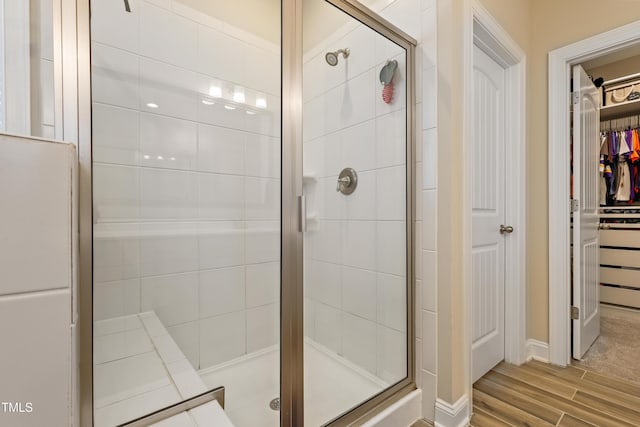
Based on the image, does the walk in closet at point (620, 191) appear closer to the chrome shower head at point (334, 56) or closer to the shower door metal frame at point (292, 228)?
the chrome shower head at point (334, 56)

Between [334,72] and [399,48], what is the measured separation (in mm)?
352

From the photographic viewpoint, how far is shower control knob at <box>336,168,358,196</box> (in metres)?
1.64

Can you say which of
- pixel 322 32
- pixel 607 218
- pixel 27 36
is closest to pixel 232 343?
pixel 27 36

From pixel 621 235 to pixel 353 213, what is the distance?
3119mm

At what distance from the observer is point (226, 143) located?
1676 mm

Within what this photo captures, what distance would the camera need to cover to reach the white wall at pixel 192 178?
1266 mm

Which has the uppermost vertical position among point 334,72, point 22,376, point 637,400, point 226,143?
point 334,72

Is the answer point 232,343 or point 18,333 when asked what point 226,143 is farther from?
point 18,333

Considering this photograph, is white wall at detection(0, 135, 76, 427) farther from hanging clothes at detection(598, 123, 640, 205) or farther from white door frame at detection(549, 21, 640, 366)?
hanging clothes at detection(598, 123, 640, 205)

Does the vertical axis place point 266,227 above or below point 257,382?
above

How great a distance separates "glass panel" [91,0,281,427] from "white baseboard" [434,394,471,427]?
0.74 metres

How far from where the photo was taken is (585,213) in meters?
1.99

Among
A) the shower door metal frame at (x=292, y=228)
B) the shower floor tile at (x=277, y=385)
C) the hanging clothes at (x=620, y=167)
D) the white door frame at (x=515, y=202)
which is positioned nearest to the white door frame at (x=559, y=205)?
the white door frame at (x=515, y=202)

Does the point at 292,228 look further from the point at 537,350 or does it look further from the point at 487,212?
the point at 537,350
